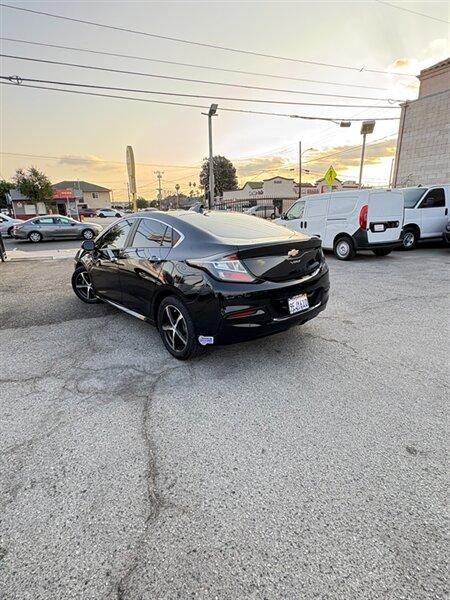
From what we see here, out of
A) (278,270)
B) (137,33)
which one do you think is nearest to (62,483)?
(278,270)

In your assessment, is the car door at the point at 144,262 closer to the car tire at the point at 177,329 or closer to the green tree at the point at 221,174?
the car tire at the point at 177,329

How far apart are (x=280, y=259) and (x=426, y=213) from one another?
9711 millimetres

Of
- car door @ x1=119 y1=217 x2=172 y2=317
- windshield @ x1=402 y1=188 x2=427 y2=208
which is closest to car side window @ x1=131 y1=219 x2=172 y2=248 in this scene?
car door @ x1=119 y1=217 x2=172 y2=317

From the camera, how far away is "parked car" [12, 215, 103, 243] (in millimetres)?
17578

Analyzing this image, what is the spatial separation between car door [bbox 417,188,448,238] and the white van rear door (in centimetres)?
256

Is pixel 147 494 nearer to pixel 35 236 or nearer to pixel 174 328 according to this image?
pixel 174 328

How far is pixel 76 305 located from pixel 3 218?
19147 millimetres

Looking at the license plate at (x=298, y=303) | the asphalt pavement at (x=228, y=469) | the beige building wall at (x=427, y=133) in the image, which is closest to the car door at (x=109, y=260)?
the asphalt pavement at (x=228, y=469)

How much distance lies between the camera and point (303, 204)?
1006 cm

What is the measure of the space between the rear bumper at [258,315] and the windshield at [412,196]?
376 inches

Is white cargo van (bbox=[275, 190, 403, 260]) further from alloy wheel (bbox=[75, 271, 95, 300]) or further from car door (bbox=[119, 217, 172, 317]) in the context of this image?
alloy wheel (bbox=[75, 271, 95, 300])

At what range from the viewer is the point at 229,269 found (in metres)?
3.08

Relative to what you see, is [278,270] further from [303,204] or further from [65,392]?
[303,204]

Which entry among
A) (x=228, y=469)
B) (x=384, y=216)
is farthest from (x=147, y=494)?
(x=384, y=216)
